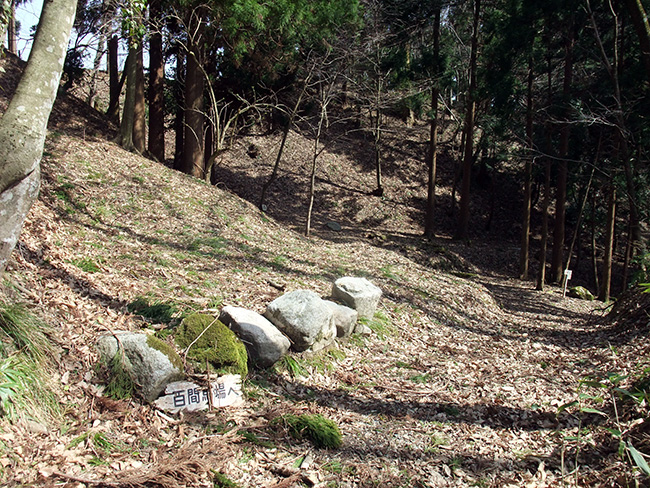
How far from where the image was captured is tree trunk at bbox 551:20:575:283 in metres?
13.0

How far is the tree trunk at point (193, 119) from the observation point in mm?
12703

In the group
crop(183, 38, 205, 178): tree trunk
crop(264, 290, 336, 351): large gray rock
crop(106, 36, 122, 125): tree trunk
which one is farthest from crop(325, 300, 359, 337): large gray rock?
crop(106, 36, 122, 125): tree trunk

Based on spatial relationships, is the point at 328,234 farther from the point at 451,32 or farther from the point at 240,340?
the point at 240,340

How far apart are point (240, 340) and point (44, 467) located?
2.10 metres

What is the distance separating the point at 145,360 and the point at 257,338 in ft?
3.89

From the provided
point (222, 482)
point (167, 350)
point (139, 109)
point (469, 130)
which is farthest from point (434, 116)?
point (222, 482)

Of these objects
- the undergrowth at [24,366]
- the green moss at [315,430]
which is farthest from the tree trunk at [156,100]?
the green moss at [315,430]

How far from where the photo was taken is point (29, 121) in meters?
3.54

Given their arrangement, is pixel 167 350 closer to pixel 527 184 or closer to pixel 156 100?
pixel 156 100

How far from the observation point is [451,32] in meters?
18.2

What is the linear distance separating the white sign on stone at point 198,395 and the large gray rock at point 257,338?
1.51ft

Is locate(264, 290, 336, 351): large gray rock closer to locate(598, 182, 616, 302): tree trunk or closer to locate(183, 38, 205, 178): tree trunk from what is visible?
locate(183, 38, 205, 178): tree trunk

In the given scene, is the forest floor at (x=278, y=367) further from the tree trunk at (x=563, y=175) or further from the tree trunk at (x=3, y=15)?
the tree trunk at (x=563, y=175)

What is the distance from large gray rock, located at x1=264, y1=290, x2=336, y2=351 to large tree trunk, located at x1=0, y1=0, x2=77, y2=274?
2.60 m
